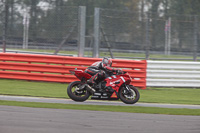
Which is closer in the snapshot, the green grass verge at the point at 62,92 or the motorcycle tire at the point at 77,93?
the motorcycle tire at the point at 77,93

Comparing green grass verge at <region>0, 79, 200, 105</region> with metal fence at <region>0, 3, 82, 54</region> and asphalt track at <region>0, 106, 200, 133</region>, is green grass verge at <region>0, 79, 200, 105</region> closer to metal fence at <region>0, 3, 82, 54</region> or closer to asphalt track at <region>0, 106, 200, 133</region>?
metal fence at <region>0, 3, 82, 54</region>

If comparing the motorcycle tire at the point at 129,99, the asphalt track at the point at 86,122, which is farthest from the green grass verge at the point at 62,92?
the asphalt track at the point at 86,122

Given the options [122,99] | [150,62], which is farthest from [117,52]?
[122,99]

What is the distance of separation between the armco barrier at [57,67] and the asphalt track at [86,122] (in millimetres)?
5161

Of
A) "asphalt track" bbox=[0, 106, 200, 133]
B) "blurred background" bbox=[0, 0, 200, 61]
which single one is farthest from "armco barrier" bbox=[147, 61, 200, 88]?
"asphalt track" bbox=[0, 106, 200, 133]

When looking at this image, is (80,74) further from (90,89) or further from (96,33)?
(96,33)

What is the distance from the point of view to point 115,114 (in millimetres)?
7500

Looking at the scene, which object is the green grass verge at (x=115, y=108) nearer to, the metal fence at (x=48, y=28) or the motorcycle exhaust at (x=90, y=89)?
the motorcycle exhaust at (x=90, y=89)

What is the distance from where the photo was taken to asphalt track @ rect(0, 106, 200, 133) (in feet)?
19.1

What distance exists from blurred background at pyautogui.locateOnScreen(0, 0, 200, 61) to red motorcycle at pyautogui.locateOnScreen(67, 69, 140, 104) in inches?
139

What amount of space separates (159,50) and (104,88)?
4.26 m

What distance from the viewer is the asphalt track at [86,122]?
5.81 m

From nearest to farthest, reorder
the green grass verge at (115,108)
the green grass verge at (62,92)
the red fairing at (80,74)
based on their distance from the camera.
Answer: the green grass verge at (115,108)
the red fairing at (80,74)
the green grass verge at (62,92)

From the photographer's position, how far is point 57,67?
13055 millimetres
